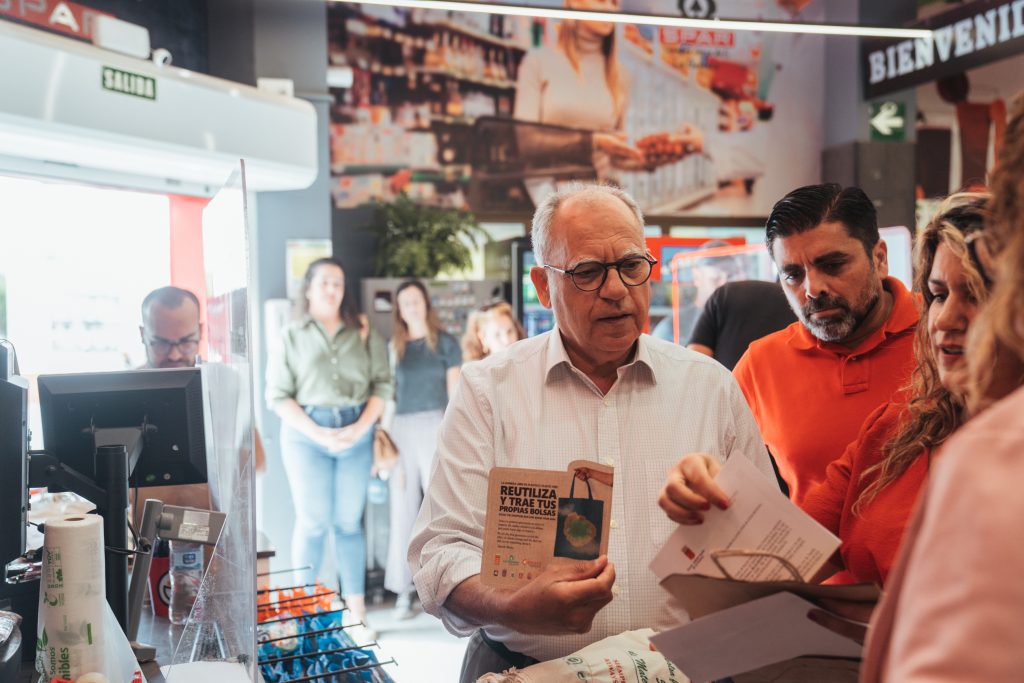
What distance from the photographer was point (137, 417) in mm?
2232

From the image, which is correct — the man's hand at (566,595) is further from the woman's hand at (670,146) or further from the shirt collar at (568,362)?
the woman's hand at (670,146)

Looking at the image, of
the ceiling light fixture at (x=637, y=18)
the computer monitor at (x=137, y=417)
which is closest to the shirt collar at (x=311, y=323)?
the ceiling light fixture at (x=637, y=18)

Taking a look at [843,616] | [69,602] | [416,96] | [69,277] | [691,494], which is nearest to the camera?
[843,616]

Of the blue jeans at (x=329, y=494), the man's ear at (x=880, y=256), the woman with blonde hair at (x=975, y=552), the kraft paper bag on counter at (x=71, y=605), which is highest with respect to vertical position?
the man's ear at (x=880, y=256)

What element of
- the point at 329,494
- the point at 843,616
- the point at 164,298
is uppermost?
the point at 164,298

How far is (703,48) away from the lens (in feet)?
27.5

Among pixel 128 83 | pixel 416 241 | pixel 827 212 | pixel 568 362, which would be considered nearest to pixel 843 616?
pixel 568 362

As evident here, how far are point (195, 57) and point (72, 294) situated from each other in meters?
2.57

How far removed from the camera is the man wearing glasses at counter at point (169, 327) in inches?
121

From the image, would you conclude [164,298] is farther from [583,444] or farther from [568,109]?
[568,109]

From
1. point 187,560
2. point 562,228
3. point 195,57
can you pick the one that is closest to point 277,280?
point 195,57

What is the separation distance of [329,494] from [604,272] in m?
3.82

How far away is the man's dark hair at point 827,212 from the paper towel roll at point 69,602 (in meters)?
1.74

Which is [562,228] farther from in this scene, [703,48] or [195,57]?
[703,48]
